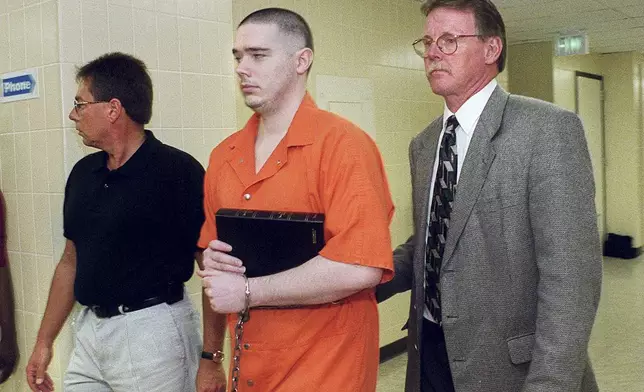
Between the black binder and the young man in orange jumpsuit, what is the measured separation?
0.10ft

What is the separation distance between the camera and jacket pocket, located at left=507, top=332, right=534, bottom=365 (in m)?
1.57

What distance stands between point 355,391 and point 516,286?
476 mm

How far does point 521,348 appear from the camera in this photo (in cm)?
157

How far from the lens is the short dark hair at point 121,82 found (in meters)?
2.33

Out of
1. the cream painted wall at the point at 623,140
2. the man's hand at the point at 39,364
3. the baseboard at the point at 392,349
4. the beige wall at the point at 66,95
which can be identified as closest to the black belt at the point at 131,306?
the man's hand at the point at 39,364

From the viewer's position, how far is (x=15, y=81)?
9.36 ft

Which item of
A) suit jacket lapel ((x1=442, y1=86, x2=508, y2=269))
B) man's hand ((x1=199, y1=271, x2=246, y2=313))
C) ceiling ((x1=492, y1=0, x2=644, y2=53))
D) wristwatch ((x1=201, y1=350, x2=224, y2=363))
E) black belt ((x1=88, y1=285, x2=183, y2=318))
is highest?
ceiling ((x1=492, y1=0, x2=644, y2=53))

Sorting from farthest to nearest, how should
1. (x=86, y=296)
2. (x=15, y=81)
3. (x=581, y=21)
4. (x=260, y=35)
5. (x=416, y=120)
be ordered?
1. (x=581, y=21)
2. (x=416, y=120)
3. (x=15, y=81)
4. (x=86, y=296)
5. (x=260, y=35)

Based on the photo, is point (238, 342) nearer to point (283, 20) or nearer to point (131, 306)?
point (131, 306)

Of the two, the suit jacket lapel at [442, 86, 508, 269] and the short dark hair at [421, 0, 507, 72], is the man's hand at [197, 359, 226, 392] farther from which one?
the short dark hair at [421, 0, 507, 72]

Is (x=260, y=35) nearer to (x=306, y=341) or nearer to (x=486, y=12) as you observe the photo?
(x=486, y=12)

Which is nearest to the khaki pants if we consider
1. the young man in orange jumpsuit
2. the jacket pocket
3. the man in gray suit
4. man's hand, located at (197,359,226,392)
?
man's hand, located at (197,359,226,392)

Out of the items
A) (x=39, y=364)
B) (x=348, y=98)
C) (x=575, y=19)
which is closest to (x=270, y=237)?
(x=39, y=364)

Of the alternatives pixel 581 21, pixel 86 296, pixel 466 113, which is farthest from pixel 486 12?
pixel 581 21
